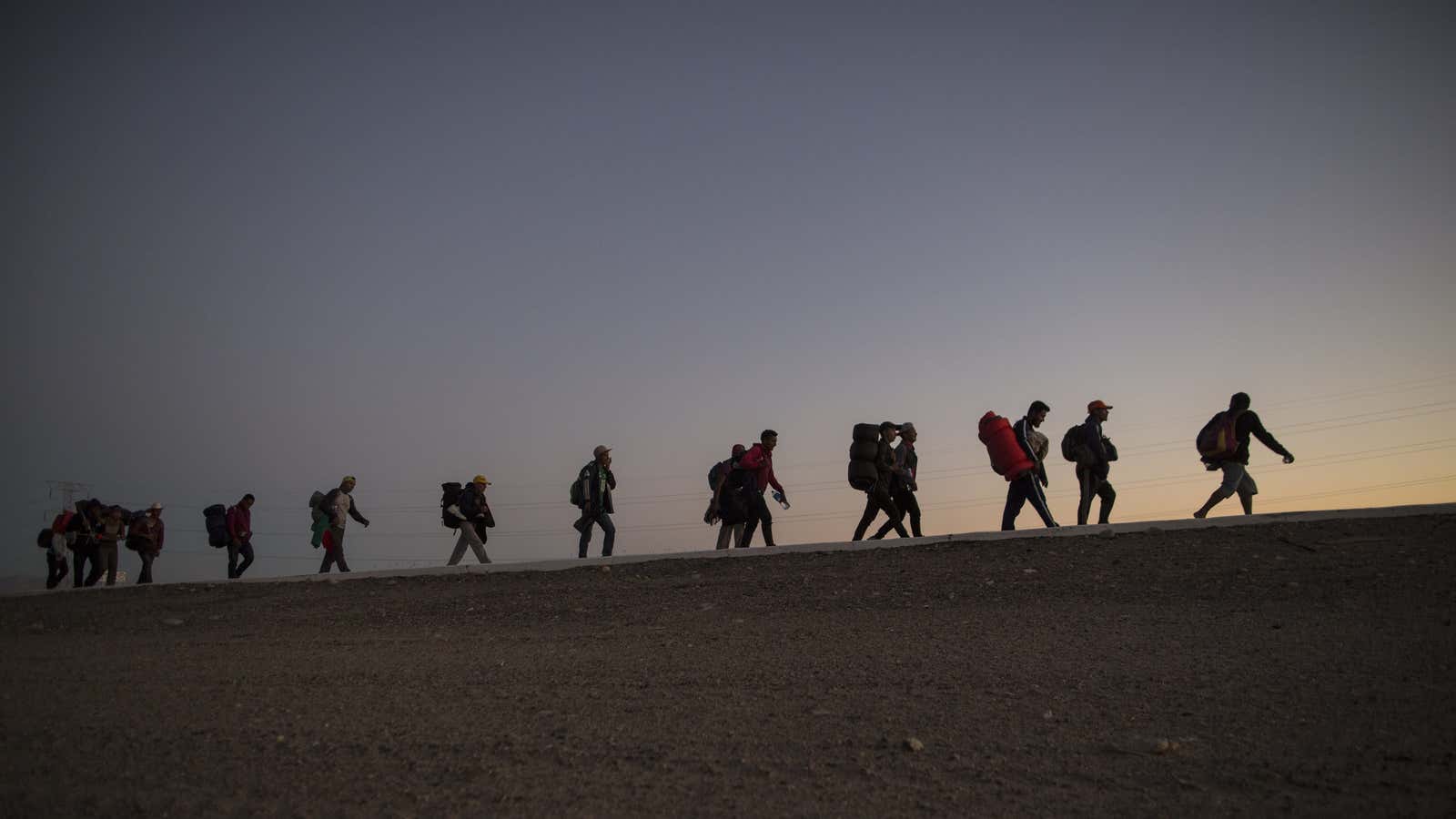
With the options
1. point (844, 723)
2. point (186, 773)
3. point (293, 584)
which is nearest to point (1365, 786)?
point (844, 723)

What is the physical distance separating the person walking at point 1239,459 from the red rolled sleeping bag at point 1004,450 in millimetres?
2123

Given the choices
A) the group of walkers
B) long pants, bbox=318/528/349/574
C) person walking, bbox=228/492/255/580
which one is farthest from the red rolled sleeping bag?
person walking, bbox=228/492/255/580

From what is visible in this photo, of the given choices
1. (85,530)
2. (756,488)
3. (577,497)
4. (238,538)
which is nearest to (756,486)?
(756,488)

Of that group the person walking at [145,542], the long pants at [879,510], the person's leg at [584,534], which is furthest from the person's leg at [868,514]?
the person walking at [145,542]

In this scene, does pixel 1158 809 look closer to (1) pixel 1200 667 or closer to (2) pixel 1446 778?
(2) pixel 1446 778

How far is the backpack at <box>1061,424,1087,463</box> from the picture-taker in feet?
41.7

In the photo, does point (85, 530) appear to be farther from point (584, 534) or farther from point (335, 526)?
point (584, 534)

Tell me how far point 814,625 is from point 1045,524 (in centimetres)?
557

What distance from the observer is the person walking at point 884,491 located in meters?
13.2

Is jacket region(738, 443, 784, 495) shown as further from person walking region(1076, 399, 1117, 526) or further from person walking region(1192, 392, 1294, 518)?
person walking region(1192, 392, 1294, 518)

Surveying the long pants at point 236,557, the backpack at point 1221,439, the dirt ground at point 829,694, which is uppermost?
the backpack at point 1221,439

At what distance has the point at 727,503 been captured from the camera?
13.7 m

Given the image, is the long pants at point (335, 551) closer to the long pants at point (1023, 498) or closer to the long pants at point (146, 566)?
the long pants at point (146, 566)

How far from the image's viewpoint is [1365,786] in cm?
409
